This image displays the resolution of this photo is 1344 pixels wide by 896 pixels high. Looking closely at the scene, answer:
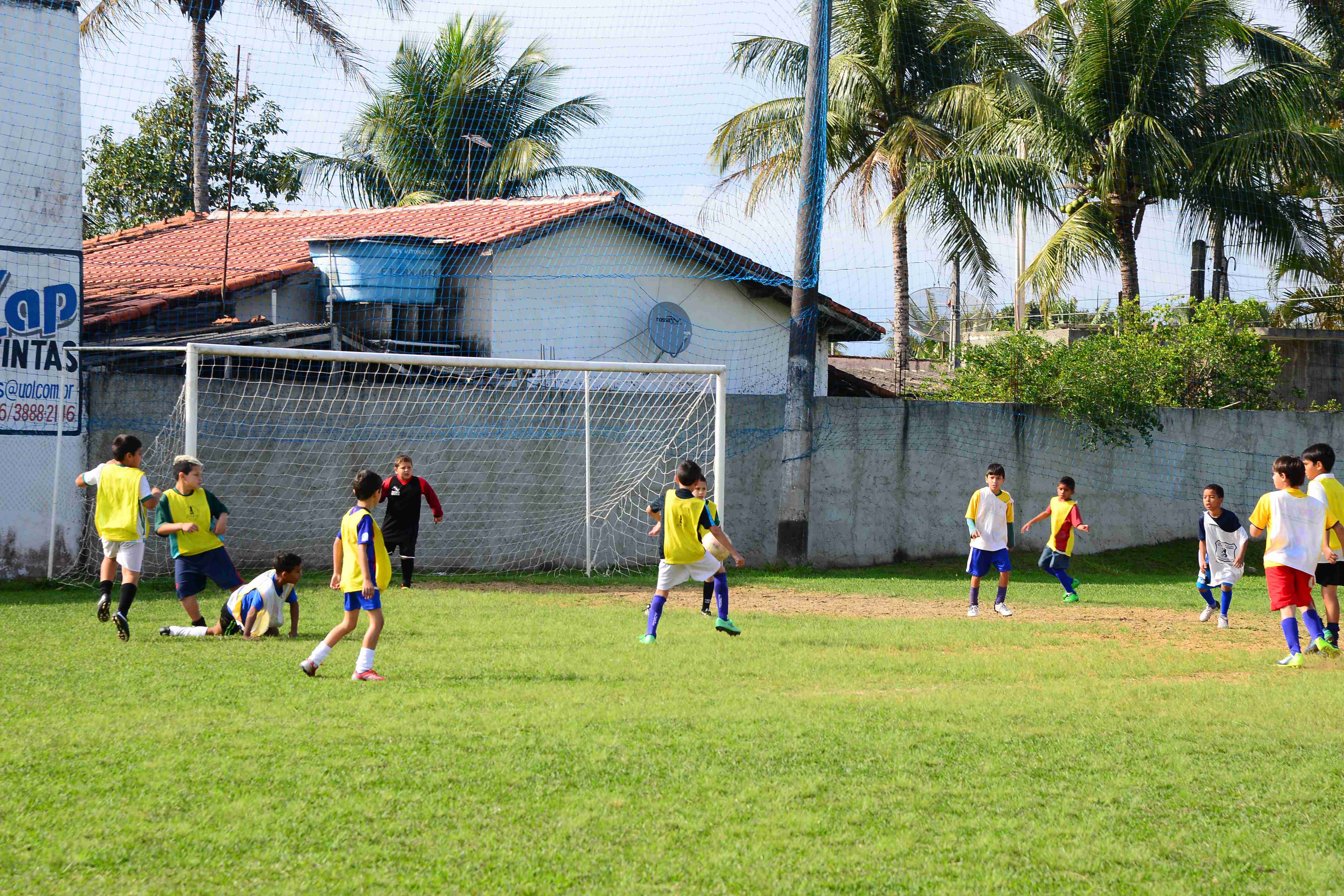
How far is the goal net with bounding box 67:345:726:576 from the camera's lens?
13.2 m

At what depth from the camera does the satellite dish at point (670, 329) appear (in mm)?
18141

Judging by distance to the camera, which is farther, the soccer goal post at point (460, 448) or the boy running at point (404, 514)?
the soccer goal post at point (460, 448)

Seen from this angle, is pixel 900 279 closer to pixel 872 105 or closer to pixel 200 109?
pixel 872 105

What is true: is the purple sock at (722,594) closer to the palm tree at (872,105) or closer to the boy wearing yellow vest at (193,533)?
the boy wearing yellow vest at (193,533)

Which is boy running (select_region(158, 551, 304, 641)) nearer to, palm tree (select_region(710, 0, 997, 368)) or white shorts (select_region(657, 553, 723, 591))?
white shorts (select_region(657, 553, 723, 591))

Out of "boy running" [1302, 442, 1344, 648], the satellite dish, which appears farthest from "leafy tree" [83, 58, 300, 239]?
"boy running" [1302, 442, 1344, 648]

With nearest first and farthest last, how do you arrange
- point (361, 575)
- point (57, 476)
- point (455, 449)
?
point (361, 575)
point (57, 476)
point (455, 449)

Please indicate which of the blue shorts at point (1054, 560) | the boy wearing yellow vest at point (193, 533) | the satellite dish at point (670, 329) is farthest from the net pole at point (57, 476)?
the blue shorts at point (1054, 560)

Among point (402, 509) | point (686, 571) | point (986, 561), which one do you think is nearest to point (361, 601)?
point (686, 571)

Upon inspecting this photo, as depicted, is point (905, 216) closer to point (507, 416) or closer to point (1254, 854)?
point (507, 416)

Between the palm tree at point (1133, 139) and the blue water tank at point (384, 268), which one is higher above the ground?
the palm tree at point (1133, 139)

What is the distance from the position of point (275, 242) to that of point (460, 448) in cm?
769

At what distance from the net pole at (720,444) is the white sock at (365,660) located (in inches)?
243

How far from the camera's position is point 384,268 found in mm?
16453
